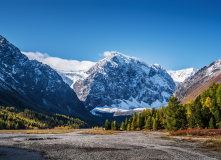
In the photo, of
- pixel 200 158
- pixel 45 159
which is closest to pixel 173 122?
pixel 200 158

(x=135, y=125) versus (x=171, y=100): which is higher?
Result: (x=171, y=100)

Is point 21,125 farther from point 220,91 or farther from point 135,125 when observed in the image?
point 220,91

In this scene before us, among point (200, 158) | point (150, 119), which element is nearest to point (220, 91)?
point (150, 119)

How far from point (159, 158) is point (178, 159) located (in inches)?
93.3

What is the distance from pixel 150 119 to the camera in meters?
115


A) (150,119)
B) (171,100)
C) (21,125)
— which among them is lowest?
(21,125)

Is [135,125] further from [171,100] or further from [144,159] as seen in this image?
[144,159]

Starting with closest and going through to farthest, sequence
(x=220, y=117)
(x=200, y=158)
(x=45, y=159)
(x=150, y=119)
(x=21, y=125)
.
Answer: (x=45, y=159), (x=200, y=158), (x=220, y=117), (x=150, y=119), (x=21, y=125)

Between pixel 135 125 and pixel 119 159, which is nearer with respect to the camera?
pixel 119 159

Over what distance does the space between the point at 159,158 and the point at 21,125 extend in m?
182

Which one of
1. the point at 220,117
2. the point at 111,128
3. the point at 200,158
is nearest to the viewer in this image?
the point at 200,158

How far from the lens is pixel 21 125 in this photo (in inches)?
7165

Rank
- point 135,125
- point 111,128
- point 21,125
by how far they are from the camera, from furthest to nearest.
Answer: point 21,125 < point 111,128 < point 135,125

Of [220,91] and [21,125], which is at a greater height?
[220,91]
